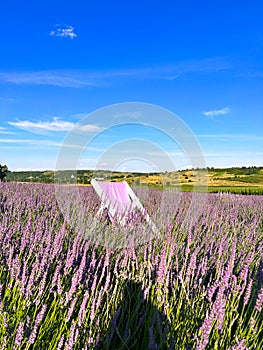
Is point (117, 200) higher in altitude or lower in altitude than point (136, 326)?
higher

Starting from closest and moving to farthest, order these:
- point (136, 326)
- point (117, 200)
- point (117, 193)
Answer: point (136, 326)
point (117, 200)
point (117, 193)

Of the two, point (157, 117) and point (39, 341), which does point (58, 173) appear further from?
point (39, 341)

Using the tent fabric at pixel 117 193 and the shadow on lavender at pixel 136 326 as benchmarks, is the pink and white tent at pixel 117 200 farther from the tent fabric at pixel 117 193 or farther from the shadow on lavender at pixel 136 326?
the shadow on lavender at pixel 136 326

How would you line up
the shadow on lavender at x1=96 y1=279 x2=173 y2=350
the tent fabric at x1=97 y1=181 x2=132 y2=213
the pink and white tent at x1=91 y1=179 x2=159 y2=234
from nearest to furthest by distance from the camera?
the shadow on lavender at x1=96 y1=279 x2=173 y2=350 → the pink and white tent at x1=91 y1=179 x2=159 y2=234 → the tent fabric at x1=97 y1=181 x2=132 y2=213

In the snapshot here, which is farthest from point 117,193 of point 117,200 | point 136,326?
point 136,326

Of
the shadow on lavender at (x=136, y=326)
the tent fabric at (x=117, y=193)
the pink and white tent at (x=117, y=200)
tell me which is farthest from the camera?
the tent fabric at (x=117, y=193)

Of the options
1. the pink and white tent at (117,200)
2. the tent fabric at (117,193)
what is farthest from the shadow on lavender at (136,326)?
the tent fabric at (117,193)

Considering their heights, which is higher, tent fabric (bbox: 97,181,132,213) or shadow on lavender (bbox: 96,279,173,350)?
tent fabric (bbox: 97,181,132,213)

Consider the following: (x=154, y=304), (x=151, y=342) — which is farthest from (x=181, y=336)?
(x=151, y=342)

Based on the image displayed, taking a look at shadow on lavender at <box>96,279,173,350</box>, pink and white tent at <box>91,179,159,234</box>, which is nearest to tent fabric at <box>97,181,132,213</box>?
pink and white tent at <box>91,179,159,234</box>

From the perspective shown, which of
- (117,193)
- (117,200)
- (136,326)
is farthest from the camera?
(117,193)

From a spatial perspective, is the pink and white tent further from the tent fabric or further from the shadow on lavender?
the shadow on lavender

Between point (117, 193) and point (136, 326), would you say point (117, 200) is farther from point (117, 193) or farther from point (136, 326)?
point (136, 326)

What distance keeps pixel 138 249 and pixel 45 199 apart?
2.30m
